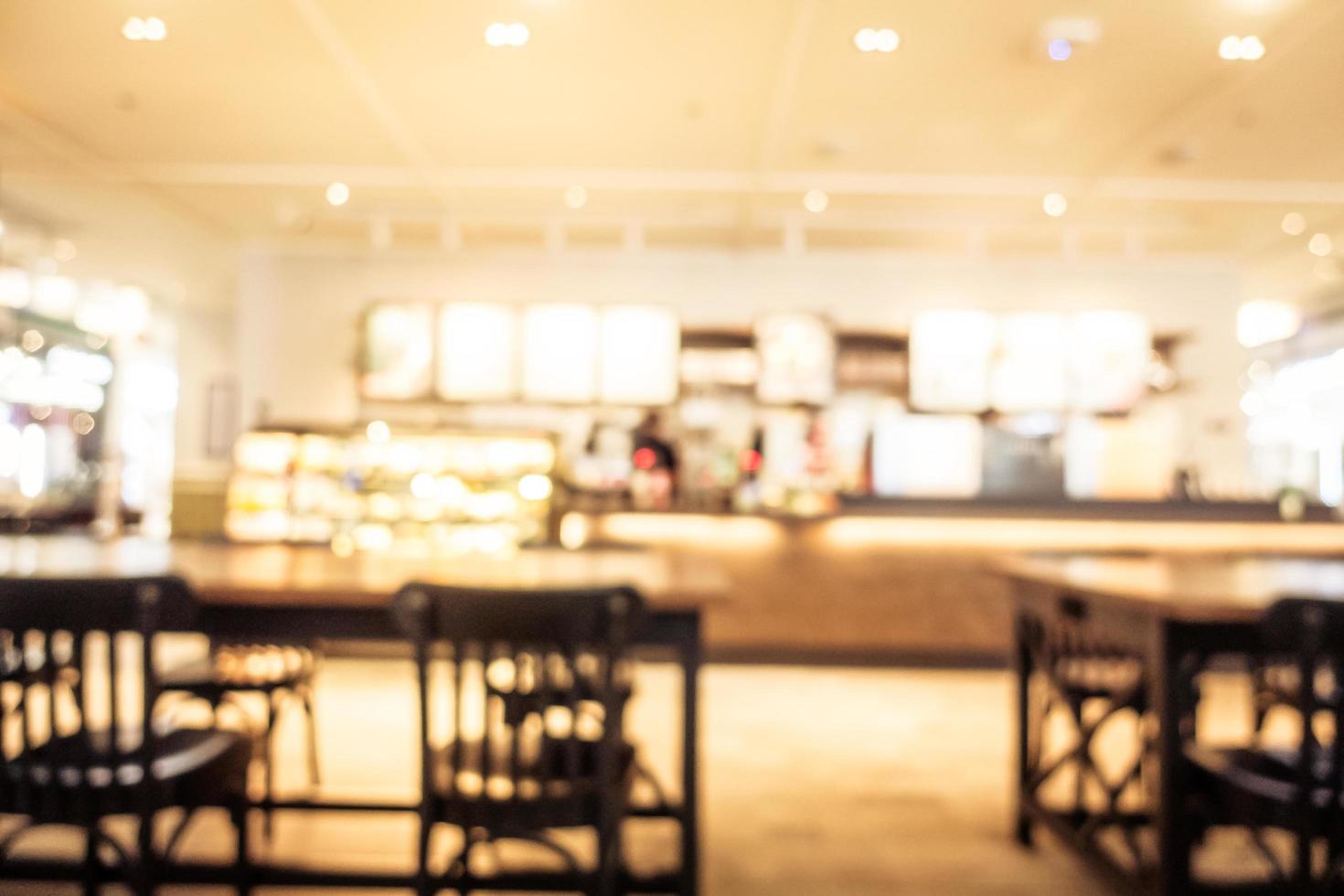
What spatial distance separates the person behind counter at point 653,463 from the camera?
21.7ft

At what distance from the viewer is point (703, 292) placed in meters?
7.23

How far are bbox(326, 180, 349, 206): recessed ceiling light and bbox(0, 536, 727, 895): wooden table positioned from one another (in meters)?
4.09

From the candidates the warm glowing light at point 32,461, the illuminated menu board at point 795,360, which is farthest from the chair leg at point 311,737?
the warm glowing light at point 32,461

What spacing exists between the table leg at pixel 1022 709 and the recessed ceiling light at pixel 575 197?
166 inches

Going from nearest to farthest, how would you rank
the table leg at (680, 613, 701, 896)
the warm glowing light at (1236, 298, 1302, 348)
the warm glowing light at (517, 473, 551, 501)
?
the table leg at (680, 613, 701, 896)
the warm glowing light at (517, 473, 551, 501)
the warm glowing light at (1236, 298, 1302, 348)

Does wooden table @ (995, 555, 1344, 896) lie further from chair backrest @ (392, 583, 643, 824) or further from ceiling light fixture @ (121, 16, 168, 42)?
ceiling light fixture @ (121, 16, 168, 42)

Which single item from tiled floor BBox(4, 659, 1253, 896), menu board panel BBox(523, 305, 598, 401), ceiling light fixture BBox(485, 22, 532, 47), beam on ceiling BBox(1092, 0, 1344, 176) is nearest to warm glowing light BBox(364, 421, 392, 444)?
menu board panel BBox(523, 305, 598, 401)

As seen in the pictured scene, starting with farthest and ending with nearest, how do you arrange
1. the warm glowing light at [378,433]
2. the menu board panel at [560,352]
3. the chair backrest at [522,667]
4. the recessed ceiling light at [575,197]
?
the menu board panel at [560,352], the recessed ceiling light at [575,197], the warm glowing light at [378,433], the chair backrest at [522,667]

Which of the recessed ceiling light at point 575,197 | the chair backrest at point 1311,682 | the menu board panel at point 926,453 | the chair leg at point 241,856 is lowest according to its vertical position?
the chair leg at point 241,856

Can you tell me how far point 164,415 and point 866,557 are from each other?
1081 cm

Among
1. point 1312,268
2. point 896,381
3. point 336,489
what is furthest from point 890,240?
point 336,489

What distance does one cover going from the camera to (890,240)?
6914 millimetres

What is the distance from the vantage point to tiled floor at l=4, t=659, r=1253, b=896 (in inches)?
103

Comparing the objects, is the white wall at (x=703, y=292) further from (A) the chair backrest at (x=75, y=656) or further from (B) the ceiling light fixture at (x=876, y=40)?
(A) the chair backrest at (x=75, y=656)
